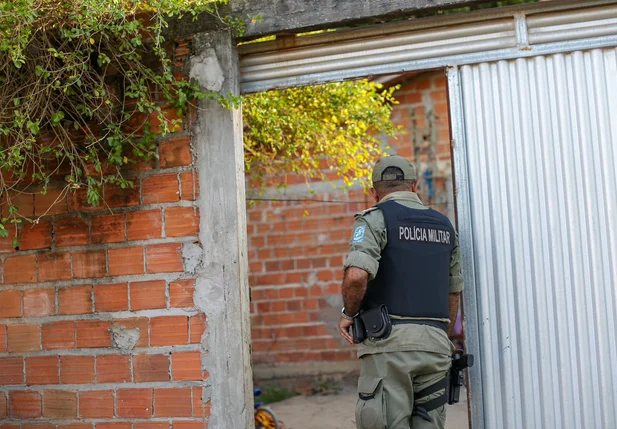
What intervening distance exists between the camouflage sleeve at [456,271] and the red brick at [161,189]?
1.49m

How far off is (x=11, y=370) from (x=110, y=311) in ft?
2.39

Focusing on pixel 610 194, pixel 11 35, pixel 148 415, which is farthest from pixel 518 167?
pixel 11 35

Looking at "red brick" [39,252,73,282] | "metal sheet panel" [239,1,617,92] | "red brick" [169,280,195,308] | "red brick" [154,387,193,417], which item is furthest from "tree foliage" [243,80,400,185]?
"red brick" [154,387,193,417]

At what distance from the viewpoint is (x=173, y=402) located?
3.80 m

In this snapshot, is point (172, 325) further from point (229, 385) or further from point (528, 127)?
point (528, 127)

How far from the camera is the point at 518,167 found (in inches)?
137

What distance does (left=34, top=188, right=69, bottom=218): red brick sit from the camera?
4.08 metres

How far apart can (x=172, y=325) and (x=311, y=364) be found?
3.92 meters

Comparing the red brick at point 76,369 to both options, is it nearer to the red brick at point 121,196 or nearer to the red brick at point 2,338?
the red brick at point 2,338

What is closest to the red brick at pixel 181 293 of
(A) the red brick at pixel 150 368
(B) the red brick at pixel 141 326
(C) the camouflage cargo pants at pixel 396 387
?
(B) the red brick at pixel 141 326

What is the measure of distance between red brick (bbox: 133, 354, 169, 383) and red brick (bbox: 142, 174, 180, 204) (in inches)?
33.1

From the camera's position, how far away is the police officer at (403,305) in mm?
3320

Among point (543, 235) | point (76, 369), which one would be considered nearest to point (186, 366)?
point (76, 369)

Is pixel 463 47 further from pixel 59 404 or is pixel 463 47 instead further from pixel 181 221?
pixel 59 404
